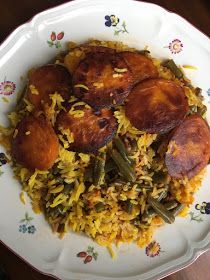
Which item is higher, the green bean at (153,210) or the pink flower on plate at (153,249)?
the green bean at (153,210)

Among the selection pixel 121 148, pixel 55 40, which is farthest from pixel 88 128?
pixel 55 40

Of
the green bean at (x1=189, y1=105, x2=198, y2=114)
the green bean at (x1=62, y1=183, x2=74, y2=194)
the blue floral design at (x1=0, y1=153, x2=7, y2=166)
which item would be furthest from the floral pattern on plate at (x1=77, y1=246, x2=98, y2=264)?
the green bean at (x1=189, y1=105, x2=198, y2=114)

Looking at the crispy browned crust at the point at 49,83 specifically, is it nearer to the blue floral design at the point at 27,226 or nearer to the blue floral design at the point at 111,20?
the blue floral design at the point at 111,20

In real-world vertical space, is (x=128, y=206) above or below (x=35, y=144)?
below

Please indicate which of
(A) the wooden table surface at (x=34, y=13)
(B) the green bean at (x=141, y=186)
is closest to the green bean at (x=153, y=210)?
(B) the green bean at (x=141, y=186)

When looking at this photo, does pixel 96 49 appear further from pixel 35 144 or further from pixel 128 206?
pixel 128 206

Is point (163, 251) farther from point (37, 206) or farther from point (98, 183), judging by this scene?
point (37, 206)
